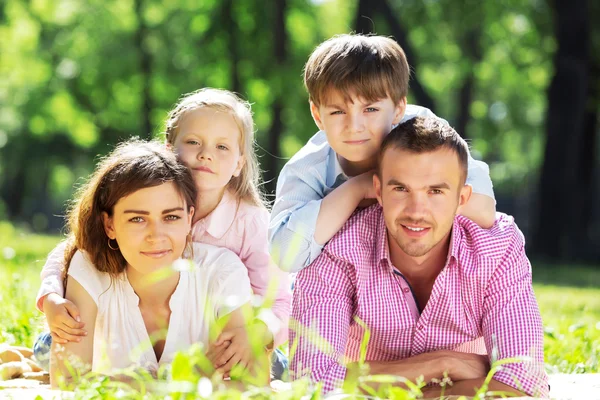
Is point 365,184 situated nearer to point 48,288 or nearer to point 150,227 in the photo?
point 150,227

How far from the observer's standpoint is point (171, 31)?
20.9m

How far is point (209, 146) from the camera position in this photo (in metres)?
3.97

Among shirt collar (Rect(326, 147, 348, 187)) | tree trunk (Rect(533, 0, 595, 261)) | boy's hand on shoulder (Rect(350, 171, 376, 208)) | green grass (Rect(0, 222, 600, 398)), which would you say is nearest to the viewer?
boy's hand on shoulder (Rect(350, 171, 376, 208))

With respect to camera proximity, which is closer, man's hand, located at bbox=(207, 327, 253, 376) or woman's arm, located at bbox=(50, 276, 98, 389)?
woman's arm, located at bbox=(50, 276, 98, 389)

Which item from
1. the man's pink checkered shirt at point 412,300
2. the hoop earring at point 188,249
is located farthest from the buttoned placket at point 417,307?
the hoop earring at point 188,249

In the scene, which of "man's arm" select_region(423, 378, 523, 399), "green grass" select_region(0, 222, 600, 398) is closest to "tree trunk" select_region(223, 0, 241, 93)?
"green grass" select_region(0, 222, 600, 398)

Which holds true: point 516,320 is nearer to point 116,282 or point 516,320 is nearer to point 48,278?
point 116,282

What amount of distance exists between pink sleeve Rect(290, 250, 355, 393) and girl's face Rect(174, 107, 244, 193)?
0.70 m

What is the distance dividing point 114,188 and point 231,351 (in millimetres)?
859

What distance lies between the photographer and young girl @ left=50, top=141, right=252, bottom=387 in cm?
349

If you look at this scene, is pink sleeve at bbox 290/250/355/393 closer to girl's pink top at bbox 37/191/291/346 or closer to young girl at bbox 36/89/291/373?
young girl at bbox 36/89/291/373

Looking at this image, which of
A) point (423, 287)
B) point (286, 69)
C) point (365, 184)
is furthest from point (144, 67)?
point (423, 287)

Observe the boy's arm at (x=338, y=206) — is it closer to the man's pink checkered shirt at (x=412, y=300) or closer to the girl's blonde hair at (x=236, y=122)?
the man's pink checkered shirt at (x=412, y=300)

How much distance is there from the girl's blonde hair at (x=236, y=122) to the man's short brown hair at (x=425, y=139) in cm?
95
